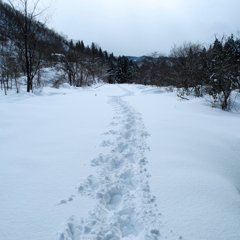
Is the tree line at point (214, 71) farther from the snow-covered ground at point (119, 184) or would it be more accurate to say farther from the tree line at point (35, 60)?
the tree line at point (35, 60)

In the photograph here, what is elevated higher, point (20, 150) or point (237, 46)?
point (237, 46)

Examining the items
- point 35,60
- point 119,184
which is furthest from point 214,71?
point 35,60

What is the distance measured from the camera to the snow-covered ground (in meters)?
1.47

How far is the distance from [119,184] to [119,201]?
246 mm

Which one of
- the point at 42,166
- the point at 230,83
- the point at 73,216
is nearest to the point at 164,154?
the point at 73,216

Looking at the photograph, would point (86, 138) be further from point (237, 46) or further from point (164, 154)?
point (237, 46)

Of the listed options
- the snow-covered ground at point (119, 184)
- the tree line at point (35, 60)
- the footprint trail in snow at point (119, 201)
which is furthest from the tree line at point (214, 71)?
the tree line at point (35, 60)

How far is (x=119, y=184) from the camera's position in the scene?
2.09m

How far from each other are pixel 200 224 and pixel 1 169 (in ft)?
8.74

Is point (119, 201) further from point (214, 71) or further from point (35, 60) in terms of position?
point (35, 60)

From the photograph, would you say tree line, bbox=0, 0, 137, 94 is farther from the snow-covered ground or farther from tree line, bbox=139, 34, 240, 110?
tree line, bbox=139, 34, 240, 110

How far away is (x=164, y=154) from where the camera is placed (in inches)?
111

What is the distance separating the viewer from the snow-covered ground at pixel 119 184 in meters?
1.47

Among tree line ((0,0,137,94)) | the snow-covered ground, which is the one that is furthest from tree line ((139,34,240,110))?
tree line ((0,0,137,94))
